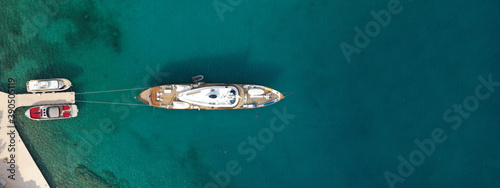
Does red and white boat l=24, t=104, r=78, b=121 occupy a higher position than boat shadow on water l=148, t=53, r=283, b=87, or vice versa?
red and white boat l=24, t=104, r=78, b=121

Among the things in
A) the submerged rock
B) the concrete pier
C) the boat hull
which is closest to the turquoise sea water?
the submerged rock

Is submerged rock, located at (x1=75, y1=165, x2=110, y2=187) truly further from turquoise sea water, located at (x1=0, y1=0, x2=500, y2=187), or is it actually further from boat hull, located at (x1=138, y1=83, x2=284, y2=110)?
boat hull, located at (x1=138, y1=83, x2=284, y2=110)

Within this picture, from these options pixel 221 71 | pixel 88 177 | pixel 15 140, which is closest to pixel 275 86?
pixel 221 71

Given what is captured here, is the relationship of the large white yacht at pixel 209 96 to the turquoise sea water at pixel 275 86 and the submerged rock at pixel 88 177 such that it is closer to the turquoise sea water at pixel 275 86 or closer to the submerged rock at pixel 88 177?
the turquoise sea water at pixel 275 86

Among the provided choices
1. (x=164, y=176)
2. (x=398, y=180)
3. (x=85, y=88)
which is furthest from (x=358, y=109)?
(x=85, y=88)

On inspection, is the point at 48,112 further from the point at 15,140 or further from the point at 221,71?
the point at 221,71

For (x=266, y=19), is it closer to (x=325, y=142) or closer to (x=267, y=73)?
(x=267, y=73)

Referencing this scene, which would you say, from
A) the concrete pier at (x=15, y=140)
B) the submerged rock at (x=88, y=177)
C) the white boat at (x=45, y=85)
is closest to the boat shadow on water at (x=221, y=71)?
the white boat at (x=45, y=85)
